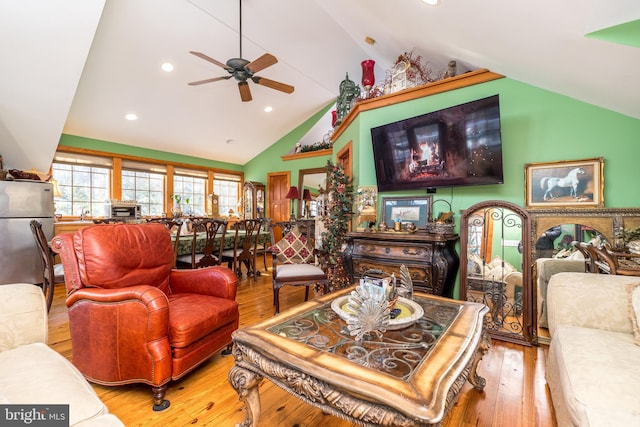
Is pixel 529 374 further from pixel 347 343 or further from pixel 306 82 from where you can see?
pixel 306 82

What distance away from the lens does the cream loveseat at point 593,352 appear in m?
0.93

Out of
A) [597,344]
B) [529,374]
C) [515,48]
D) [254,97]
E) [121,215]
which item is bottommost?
[529,374]

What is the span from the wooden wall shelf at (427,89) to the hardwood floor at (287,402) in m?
2.46

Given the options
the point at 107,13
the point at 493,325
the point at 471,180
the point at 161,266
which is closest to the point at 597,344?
the point at 493,325

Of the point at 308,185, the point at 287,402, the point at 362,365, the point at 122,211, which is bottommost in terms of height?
the point at 287,402

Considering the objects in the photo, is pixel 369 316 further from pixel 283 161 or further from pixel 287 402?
pixel 283 161

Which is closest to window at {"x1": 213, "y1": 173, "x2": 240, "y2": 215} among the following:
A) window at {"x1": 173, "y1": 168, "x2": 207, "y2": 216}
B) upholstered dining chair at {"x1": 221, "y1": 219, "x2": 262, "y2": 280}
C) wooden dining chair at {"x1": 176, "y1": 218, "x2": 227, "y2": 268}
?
window at {"x1": 173, "y1": 168, "x2": 207, "y2": 216}

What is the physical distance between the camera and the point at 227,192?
7.64m

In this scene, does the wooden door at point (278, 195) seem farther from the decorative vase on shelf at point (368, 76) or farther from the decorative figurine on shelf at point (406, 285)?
the decorative figurine on shelf at point (406, 285)

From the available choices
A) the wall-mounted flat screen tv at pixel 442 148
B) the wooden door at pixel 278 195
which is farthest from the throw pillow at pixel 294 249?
the wooden door at pixel 278 195

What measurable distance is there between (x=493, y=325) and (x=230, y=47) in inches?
187

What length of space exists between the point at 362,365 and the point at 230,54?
4.62m

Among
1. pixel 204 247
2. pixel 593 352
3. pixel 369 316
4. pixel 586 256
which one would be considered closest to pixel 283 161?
pixel 204 247

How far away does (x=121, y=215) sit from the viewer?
508cm
